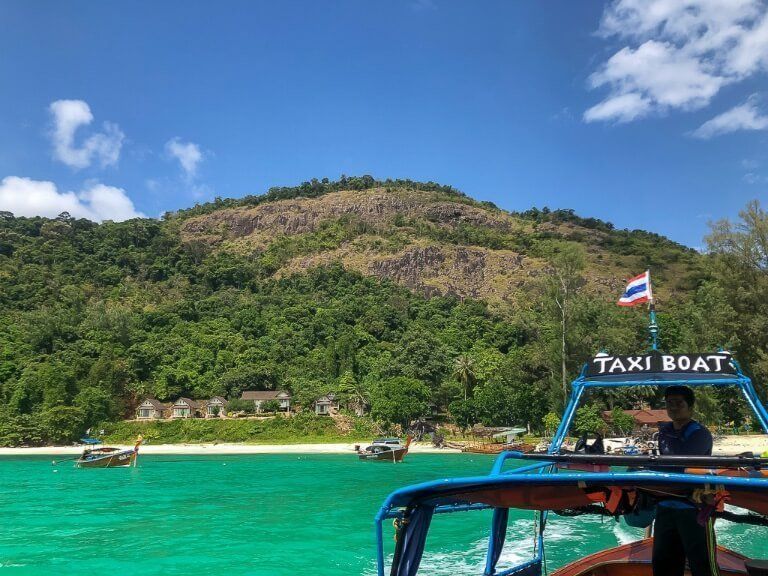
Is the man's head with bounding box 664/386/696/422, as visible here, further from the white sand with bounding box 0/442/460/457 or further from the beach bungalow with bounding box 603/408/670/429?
the beach bungalow with bounding box 603/408/670/429

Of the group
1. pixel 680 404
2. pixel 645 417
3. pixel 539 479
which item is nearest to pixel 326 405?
pixel 645 417

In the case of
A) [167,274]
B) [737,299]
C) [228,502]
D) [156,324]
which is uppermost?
[167,274]

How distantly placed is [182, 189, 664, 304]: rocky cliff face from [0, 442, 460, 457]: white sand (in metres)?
72.8

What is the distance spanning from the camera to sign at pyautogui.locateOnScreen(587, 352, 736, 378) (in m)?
5.96

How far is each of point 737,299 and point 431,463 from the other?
25.1 meters

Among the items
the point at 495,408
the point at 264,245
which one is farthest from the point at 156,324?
the point at 264,245

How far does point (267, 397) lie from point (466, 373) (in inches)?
960

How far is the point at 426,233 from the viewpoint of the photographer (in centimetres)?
16738

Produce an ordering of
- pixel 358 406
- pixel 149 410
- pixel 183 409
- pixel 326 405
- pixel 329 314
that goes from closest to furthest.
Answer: pixel 358 406 < pixel 326 405 < pixel 149 410 < pixel 183 409 < pixel 329 314

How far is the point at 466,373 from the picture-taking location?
223 feet

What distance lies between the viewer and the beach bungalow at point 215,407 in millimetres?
68550

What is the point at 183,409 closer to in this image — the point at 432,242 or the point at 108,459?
the point at 108,459

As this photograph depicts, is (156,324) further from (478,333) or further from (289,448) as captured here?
(478,333)

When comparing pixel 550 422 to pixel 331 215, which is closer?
pixel 550 422
